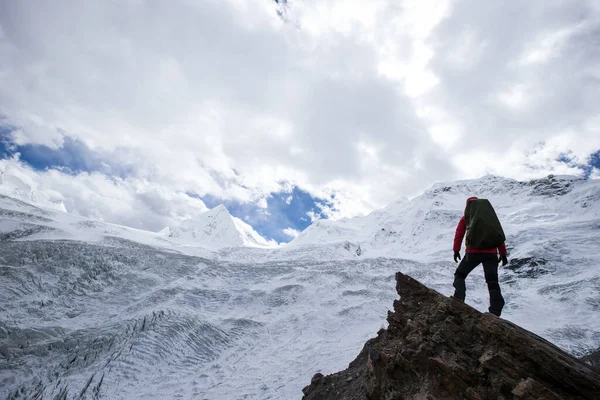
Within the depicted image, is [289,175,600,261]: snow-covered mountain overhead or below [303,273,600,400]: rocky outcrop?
overhead

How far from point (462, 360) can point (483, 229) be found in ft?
10.2

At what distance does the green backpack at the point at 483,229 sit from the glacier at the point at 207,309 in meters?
17.4

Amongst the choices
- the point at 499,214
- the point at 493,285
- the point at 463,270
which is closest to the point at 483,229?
the point at 463,270

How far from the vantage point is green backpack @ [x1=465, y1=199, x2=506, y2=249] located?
7.87 meters

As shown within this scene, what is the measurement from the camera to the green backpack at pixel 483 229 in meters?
7.87

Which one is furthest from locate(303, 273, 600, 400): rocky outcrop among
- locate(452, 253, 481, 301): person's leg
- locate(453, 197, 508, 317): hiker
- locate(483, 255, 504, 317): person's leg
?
locate(453, 197, 508, 317): hiker

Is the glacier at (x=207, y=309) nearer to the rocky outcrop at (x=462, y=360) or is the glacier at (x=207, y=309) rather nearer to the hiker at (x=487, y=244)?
the rocky outcrop at (x=462, y=360)

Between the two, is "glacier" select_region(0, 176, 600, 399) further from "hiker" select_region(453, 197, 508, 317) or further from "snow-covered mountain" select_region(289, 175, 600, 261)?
"hiker" select_region(453, 197, 508, 317)

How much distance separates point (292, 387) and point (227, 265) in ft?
110

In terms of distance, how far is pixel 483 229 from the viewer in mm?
7938

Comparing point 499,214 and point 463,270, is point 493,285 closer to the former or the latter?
point 463,270

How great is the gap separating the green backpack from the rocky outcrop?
1643mm

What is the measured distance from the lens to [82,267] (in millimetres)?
42000

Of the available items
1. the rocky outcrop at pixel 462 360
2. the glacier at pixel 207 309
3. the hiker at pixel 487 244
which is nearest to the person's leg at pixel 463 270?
the hiker at pixel 487 244
